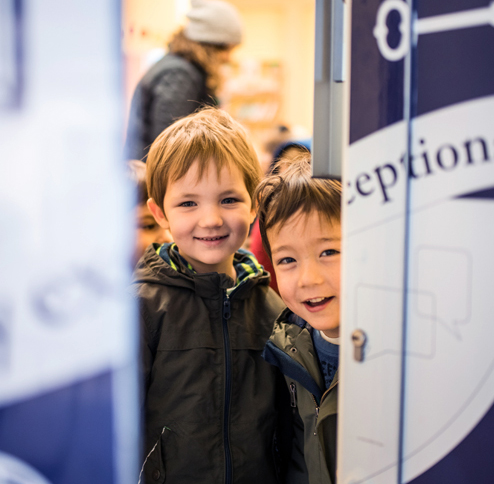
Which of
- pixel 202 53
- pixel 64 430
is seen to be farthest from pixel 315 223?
pixel 202 53

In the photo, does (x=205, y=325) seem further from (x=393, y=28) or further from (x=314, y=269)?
(x=393, y=28)

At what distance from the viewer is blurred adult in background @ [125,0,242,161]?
81.1 inches

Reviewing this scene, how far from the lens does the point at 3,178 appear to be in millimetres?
845

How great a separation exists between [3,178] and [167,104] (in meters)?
1.28

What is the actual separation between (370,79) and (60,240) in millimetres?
546

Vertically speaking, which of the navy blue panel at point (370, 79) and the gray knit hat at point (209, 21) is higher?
the gray knit hat at point (209, 21)

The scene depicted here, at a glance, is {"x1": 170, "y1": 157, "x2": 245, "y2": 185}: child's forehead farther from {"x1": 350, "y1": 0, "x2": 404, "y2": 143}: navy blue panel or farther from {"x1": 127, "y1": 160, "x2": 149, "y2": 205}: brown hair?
{"x1": 350, "y1": 0, "x2": 404, "y2": 143}: navy blue panel

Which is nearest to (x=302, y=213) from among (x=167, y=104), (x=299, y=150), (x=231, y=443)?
(x=299, y=150)

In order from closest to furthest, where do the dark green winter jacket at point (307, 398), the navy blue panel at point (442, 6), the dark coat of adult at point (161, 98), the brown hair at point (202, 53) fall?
the navy blue panel at point (442, 6) → the dark green winter jacket at point (307, 398) → the dark coat of adult at point (161, 98) → the brown hair at point (202, 53)

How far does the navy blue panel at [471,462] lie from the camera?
0.72m

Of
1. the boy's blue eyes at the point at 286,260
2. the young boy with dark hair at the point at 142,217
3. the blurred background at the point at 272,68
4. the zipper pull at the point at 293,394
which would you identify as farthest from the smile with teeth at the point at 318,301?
the blurred background at the point at 272,68

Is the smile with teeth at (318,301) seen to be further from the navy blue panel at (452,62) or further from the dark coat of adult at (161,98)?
the dark coat of adult at (161,98)

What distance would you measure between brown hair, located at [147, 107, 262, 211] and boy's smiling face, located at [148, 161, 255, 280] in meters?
0.02

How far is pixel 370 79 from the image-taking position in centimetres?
73
